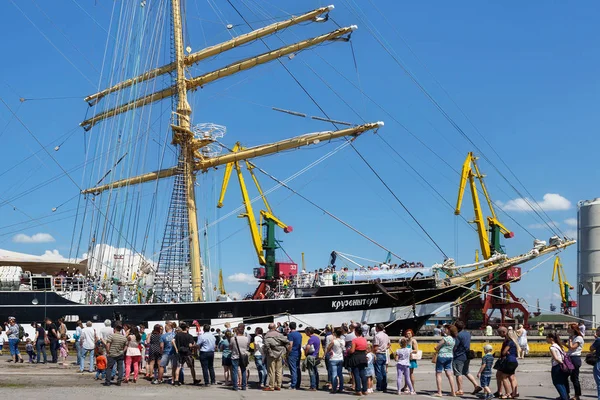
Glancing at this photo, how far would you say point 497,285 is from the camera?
4200cm

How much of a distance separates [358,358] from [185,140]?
28000 mm

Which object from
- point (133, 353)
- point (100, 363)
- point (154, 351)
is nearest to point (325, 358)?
point (154, 351)

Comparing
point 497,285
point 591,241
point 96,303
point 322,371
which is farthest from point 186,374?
point 591,241

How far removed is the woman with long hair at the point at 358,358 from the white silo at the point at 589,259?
43682 millimetres

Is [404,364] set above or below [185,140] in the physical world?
below

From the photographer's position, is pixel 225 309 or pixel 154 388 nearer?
pixel 154 388

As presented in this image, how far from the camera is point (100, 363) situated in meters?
16.5

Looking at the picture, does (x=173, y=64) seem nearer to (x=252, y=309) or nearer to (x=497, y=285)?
(x=252, y=309)

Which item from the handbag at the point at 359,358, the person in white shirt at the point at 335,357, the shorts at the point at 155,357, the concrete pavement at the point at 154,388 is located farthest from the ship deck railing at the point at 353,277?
the handbag at the point at 359,358

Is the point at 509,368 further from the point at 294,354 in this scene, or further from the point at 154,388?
the point at 154,388

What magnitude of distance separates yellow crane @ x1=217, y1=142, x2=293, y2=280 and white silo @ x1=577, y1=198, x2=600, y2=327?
2584 centimetres

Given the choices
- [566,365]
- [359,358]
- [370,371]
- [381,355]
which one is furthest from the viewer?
[381,355]

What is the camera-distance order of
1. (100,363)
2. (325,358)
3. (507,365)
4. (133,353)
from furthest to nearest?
(133,353) < (100,363) < (325,358) < (507,365)

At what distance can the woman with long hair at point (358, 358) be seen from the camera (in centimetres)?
1530
